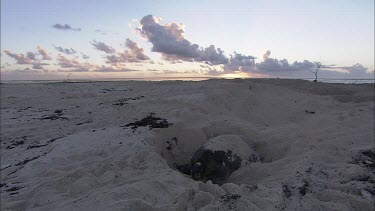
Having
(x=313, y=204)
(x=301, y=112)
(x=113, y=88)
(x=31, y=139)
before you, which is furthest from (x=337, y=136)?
(x=113, y=88)

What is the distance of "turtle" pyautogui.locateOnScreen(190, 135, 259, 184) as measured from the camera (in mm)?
5820

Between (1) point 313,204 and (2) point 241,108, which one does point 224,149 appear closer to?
(1) point 313,204

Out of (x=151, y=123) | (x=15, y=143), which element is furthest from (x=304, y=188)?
(x=15, y=143)

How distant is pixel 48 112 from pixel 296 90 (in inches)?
353

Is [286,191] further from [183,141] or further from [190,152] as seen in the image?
[183,141]

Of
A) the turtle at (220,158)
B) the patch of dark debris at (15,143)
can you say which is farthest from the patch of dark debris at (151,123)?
the patch of dark debris at (15,143)

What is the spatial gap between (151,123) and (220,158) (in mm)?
2796

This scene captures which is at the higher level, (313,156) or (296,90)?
(296,90)

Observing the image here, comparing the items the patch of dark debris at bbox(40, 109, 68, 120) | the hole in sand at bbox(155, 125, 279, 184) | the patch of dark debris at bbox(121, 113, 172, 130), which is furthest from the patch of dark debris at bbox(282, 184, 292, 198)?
the patch of dark debris at bbox(40, 109, 68, 120)

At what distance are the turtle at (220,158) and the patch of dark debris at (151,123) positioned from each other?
201 centimetres

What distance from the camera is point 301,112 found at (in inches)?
401

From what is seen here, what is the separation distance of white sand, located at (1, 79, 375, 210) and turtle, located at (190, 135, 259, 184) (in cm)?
19

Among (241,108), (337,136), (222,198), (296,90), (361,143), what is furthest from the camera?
(296,90)

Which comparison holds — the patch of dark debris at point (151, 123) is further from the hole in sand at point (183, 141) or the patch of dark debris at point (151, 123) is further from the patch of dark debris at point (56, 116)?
the patch of dark debris at point (56, 116)
